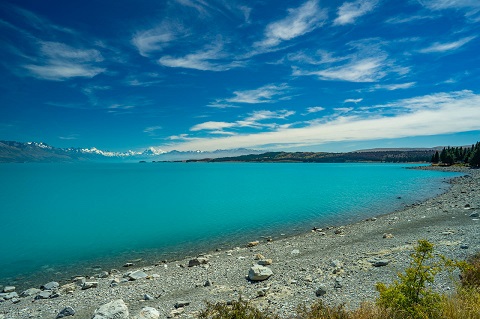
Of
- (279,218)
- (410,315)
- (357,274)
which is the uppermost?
(410,315)

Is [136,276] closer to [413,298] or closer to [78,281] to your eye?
[78,281]

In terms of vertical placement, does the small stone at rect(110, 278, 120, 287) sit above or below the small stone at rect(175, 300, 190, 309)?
below

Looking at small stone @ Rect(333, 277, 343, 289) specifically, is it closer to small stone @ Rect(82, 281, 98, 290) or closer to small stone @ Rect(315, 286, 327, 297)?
small stone @ Rect(315, 286, 327, 297)

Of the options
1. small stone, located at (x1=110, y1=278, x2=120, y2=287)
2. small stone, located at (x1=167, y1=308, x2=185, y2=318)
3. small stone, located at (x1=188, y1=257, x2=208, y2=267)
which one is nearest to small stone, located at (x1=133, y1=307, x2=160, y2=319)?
small stone, located at (x1=167, y1=308, x2=185, y2=318)

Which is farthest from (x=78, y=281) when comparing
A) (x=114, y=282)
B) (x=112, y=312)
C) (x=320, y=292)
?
(x=320, y=292)

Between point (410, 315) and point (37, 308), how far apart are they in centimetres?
1863

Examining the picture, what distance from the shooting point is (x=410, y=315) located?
304 inches

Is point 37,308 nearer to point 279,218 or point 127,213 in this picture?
point 279,218

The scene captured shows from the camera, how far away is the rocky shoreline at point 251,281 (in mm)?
13242

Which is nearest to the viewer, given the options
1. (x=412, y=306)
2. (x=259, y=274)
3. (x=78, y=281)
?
(x=412, y=306)

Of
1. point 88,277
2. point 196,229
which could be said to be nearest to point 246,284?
point 88,277

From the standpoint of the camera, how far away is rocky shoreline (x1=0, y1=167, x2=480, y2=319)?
13.2 m

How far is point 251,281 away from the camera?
16.9 metres

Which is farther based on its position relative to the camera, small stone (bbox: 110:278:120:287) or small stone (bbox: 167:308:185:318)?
small stone (bbox: 110:278:120:287)
